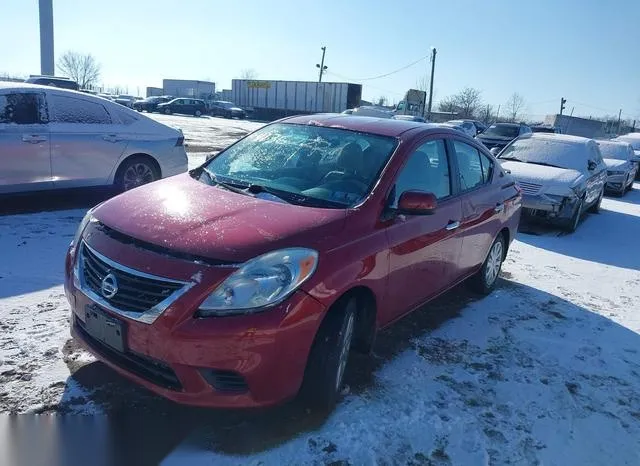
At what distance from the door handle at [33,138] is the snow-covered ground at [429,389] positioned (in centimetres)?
144

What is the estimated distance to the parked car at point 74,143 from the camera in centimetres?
624

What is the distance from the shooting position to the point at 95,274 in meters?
2.83

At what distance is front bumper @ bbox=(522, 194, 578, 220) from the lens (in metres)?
8.46

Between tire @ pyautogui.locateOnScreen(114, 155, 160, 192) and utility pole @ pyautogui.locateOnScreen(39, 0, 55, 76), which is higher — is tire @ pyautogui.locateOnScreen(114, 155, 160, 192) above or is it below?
below

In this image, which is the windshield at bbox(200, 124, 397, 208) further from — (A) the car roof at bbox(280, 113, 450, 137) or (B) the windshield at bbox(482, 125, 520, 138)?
(B) the windshield at bbox(482, 125, 520, 138)

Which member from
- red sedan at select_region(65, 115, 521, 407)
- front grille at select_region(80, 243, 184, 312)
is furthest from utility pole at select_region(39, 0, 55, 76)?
front grille at select_region(80, 243, 184, 312)

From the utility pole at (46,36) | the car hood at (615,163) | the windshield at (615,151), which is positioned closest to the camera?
the car hood at (615,163)

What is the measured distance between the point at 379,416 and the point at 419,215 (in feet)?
4.33

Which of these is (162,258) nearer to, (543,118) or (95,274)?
(95,274)

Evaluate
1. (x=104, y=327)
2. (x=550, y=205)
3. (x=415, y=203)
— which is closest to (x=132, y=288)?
(x=104, y=327)

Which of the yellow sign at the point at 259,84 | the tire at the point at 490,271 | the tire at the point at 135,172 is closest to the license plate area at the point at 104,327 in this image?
the tire at the point at 490,271

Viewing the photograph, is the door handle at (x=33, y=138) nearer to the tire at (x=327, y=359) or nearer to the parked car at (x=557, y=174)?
the tire at (x=327, y=359)

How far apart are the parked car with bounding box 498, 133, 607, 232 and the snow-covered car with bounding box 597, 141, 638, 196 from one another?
141 inches

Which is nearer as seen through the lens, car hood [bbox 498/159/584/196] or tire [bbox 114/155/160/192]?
tire [bbox 114/155/160/192]
